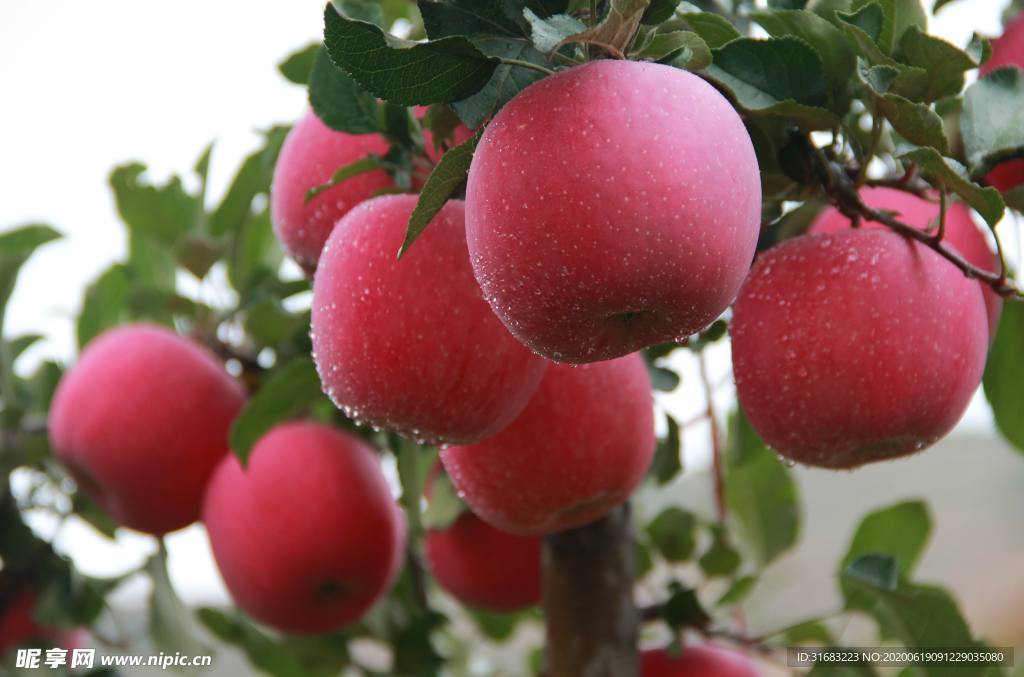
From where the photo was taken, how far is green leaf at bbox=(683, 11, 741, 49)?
2.00 feet

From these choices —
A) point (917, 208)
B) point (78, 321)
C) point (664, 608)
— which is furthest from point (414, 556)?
point (917, 208)

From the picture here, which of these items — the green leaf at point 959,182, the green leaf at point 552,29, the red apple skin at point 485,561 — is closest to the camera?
the green leaf at point 552,29

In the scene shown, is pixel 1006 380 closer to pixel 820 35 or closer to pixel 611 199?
pixel 820 35

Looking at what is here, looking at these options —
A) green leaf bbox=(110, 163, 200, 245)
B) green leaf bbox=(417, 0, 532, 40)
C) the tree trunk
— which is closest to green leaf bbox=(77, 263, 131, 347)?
green leaf bbox=(110, 163, 200, 245)

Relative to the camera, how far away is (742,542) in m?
1.21

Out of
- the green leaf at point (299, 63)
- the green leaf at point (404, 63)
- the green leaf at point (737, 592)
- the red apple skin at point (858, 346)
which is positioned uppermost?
the green leaf at point (404, 63)

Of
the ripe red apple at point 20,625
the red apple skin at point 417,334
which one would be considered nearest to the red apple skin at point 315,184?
the red apple skin at point 417,334

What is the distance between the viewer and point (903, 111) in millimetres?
578

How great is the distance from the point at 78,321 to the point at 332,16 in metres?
0.94

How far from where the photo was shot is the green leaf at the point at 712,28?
2.00ft

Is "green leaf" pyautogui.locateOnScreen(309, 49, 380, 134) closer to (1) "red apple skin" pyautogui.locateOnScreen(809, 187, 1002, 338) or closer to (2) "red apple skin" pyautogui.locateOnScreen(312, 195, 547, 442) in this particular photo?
(2) "red apple skin" pyautogui.locateOnScreen(312, 195, 547, 442)

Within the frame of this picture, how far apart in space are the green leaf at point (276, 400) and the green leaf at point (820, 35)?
1.33 ft

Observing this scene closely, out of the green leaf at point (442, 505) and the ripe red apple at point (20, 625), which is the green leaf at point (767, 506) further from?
the ripe red apple at point (20, 625)

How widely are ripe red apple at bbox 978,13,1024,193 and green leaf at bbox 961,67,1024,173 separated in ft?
0.36
